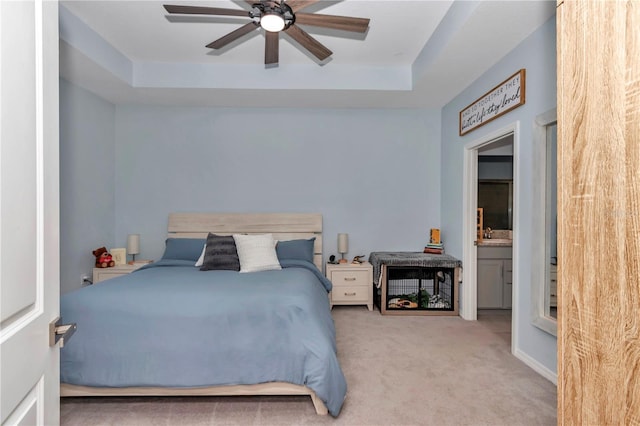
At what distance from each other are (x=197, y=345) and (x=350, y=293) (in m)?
2.33

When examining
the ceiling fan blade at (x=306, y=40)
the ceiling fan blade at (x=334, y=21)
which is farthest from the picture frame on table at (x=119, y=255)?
the ceiling fan blade at (x=334, y=21)

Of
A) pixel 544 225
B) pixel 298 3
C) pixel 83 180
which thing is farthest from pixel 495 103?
pixel 83 180

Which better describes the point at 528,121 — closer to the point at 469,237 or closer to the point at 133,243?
the point at 469,237

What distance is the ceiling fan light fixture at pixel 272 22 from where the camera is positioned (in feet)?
6.94

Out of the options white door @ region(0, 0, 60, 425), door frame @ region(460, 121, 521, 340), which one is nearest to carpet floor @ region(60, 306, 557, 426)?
door frame @ region(460, 121, 521, 340)

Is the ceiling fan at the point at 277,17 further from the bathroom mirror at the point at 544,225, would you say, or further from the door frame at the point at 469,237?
the door frame at the point at 469,237

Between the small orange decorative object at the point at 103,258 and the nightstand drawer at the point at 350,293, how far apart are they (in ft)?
8.61

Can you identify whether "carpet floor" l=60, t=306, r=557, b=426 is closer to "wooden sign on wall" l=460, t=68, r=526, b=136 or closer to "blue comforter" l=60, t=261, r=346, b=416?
"blue comforter" l=60, t=261, r=346, b=416

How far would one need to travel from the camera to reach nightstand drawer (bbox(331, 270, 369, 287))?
161 inches

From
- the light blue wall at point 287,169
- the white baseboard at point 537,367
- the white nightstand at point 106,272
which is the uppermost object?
the light blue wall at point 287,169

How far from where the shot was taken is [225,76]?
12.4ft

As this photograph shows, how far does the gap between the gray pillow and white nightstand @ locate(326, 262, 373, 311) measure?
1.19 metres

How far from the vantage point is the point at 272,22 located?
7.11 ft

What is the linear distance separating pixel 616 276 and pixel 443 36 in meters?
2.80
